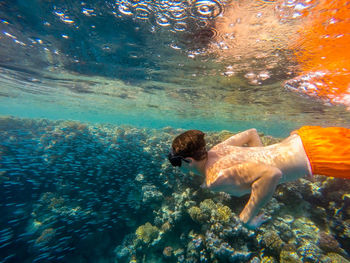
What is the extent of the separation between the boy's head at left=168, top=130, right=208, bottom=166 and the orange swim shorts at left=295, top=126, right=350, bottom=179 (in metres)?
2.01

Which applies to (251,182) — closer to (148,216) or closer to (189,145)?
(189,145)

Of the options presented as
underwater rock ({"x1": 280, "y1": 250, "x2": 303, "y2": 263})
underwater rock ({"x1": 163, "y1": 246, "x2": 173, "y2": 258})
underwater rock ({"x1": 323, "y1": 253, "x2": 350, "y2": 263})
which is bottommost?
underwater rock ({"x1": 163, "y1": 246, "x2": 173, "y2": 258})

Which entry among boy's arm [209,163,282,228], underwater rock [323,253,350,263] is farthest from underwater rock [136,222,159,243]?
underwater rock [323,253,350,263]

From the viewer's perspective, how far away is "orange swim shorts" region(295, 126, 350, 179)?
2.86m

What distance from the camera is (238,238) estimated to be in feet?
15.4

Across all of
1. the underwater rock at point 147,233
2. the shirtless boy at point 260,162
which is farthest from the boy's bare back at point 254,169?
the underwater rock at point 147,233

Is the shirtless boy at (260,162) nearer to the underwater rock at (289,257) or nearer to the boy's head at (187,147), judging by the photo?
the boy's head at (187,147)

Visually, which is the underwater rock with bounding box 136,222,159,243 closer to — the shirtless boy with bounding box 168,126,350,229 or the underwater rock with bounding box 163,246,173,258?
the underwater rock with bounding box 163,246,173,258

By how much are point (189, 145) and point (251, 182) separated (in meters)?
1.15

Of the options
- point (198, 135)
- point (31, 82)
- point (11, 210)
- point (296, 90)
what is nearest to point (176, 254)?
point (198, 135)

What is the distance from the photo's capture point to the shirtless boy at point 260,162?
255 centimetres

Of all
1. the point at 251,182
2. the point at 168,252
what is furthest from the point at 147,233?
the point at 251,182

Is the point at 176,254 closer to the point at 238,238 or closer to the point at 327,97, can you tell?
the point at 238,238

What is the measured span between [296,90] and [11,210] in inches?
796
